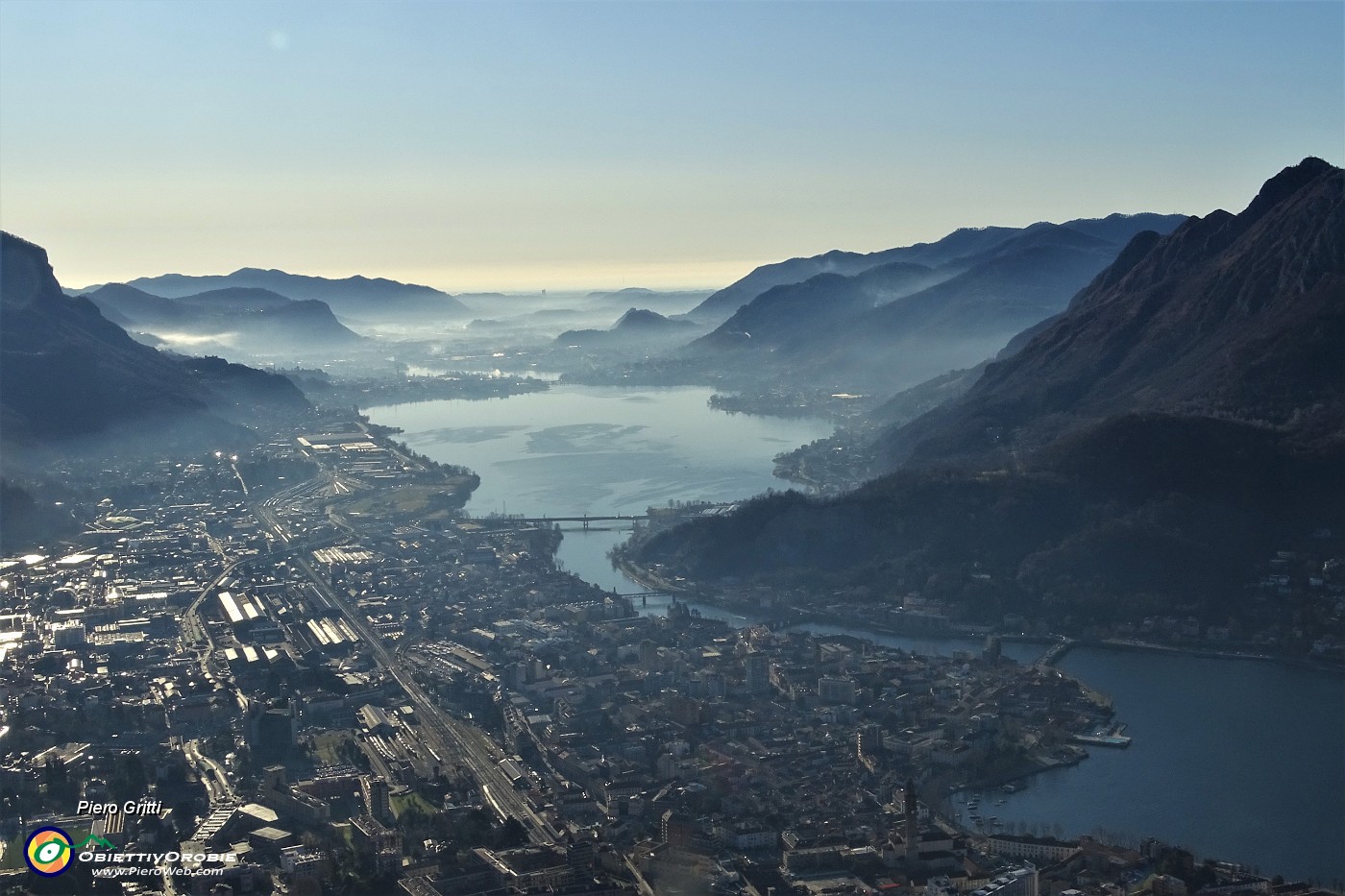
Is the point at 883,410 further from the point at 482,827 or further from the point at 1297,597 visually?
the point at 482,827

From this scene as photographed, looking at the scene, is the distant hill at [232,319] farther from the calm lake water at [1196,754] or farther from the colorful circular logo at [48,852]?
the colorful circular logo at [48,852]

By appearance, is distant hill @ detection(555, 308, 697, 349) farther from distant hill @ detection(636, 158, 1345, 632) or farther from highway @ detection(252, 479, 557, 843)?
highway @ detection(252, 479, 557, 843)

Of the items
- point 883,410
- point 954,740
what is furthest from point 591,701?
point 883,410

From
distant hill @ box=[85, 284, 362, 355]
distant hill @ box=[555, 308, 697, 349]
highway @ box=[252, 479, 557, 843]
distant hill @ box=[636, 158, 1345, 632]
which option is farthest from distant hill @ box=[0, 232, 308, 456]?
distant hill @ box=[555, 308, 697, 349]

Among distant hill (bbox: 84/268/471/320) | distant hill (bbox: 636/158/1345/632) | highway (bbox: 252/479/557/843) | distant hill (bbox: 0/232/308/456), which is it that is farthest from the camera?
distant hill (bbox: 84/268/471/320)

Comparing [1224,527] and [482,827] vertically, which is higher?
[1224,527]

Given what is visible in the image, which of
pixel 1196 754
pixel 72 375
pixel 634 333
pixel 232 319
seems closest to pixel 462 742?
pixel 1196 754
